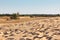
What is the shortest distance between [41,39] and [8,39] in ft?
2.28

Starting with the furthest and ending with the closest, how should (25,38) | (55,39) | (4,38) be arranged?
(4,38), (25,38), (55,39)

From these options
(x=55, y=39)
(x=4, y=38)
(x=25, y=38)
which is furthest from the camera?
(x=4, y=38)

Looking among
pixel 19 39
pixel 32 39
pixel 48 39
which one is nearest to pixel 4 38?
pixel 19 39

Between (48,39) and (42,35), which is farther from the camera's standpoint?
(42,35)

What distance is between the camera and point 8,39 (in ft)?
12.6

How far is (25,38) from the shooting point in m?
3.61

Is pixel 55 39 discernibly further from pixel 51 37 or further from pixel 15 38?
pixel 15 38

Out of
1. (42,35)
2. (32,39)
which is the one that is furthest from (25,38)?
(42,35)

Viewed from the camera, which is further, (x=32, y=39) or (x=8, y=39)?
(x=8, y=39)

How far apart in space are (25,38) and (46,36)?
41 centimetres

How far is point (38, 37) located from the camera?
→ 3.68 meters

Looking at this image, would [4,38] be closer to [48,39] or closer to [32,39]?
[32,39]

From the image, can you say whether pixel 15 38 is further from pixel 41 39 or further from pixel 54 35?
pixel 54 35

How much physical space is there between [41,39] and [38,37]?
5.2 inches
